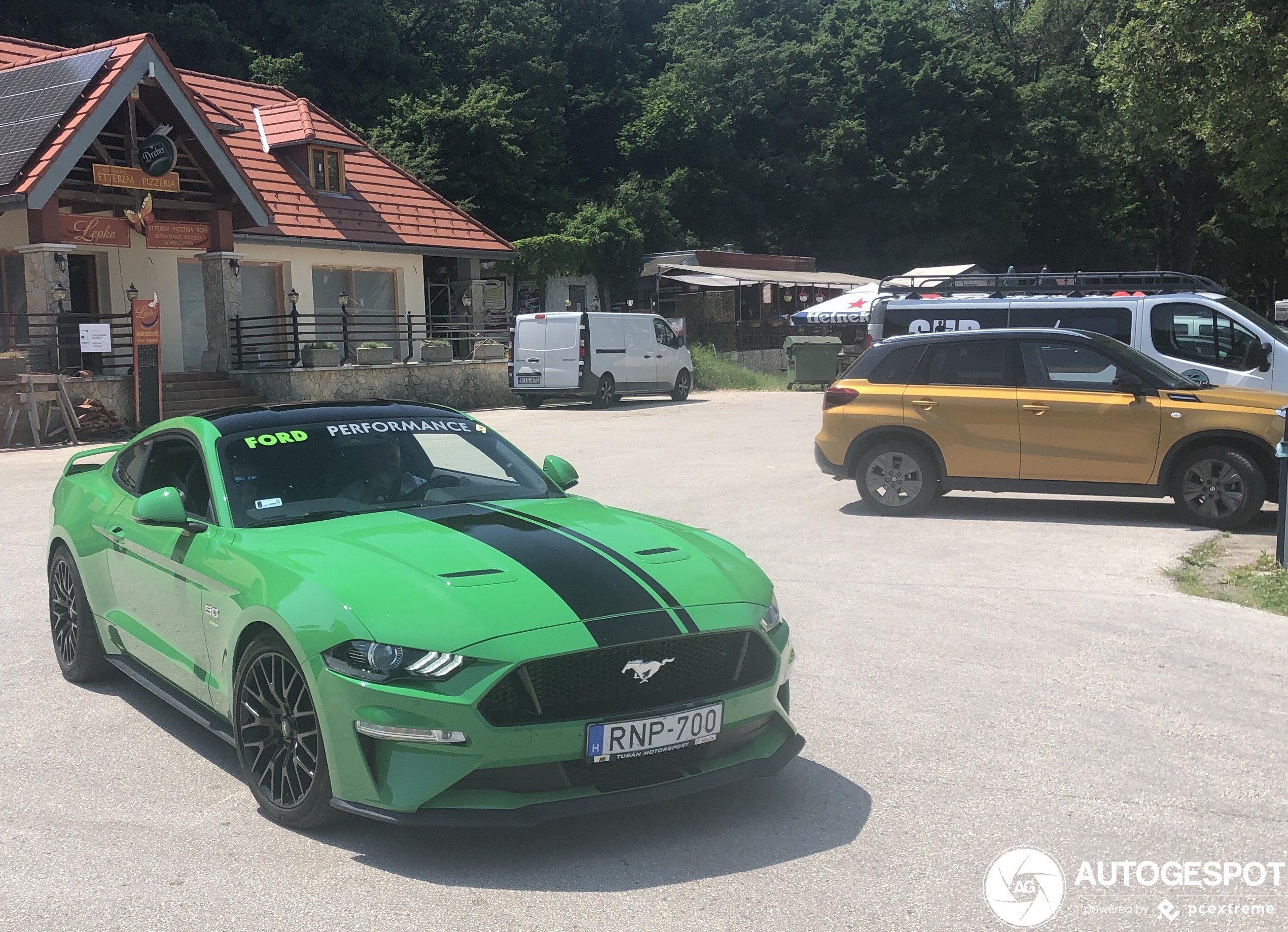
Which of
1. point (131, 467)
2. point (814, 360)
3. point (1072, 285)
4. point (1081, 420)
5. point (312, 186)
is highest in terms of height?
point (312, 186)

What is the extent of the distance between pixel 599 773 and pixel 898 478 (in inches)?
325

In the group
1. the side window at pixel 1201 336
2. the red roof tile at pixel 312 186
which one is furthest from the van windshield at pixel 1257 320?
the red roof tile at pixel 312 186

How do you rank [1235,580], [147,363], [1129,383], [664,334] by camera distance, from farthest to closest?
[664,334] → [147,363] → [1129,383] → [1235,580]

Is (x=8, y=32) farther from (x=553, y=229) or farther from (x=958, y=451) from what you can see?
(x=958, y=451)

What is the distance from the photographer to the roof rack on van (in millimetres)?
14344

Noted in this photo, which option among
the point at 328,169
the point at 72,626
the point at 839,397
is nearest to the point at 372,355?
the point at 328,169

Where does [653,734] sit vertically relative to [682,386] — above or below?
below

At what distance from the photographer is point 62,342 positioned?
72.2 ft

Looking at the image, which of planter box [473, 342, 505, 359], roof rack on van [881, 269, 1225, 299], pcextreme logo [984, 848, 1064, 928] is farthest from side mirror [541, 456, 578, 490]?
planter box [473, 342, 505, 359]

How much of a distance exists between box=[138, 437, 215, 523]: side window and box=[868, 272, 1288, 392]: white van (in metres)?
10.8

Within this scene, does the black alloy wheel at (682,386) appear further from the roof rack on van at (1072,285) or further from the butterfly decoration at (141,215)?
the roof rack on van at (1072,285)

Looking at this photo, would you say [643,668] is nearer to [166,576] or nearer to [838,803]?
[838,803]

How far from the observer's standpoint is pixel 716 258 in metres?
45.7

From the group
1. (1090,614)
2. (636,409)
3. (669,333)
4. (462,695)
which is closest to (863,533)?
(1090,614)
